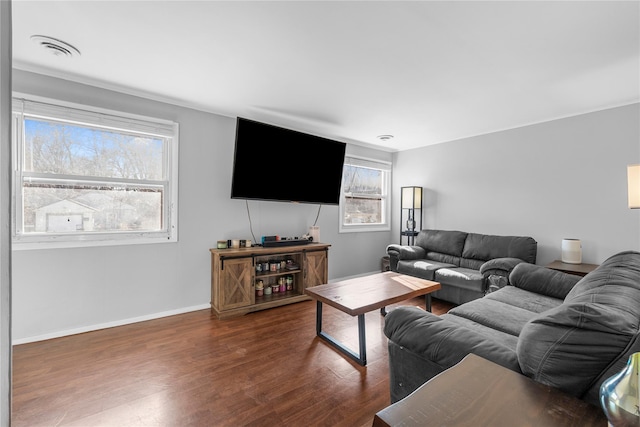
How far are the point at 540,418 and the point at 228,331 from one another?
2.58 metres

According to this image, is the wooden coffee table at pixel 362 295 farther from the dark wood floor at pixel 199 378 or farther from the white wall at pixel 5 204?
the white wall at pixel 5 204

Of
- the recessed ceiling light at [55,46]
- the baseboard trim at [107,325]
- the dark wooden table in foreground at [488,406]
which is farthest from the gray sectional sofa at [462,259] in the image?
the recessed ceiling light at [55,46]

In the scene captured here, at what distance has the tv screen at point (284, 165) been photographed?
316 cm

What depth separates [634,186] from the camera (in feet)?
8.06

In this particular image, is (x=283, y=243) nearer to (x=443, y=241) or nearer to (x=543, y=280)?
(x=443, y=241)

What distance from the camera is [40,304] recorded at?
247cm

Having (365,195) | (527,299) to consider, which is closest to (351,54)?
(527,299)

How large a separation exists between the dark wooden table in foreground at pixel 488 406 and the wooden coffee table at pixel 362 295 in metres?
1.23

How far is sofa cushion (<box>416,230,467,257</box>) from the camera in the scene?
4.07 m

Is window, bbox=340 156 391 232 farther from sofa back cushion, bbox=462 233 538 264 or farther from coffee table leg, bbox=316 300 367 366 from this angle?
coffee table leg, bbox=316 300 367 366

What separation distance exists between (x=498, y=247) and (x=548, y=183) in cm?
102

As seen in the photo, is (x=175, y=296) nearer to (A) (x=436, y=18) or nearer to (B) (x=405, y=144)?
(A) (x=436, y=18)

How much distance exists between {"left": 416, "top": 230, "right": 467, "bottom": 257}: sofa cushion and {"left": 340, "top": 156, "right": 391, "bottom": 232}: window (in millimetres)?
929

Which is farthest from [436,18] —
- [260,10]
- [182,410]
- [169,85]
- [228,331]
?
[228,331]
